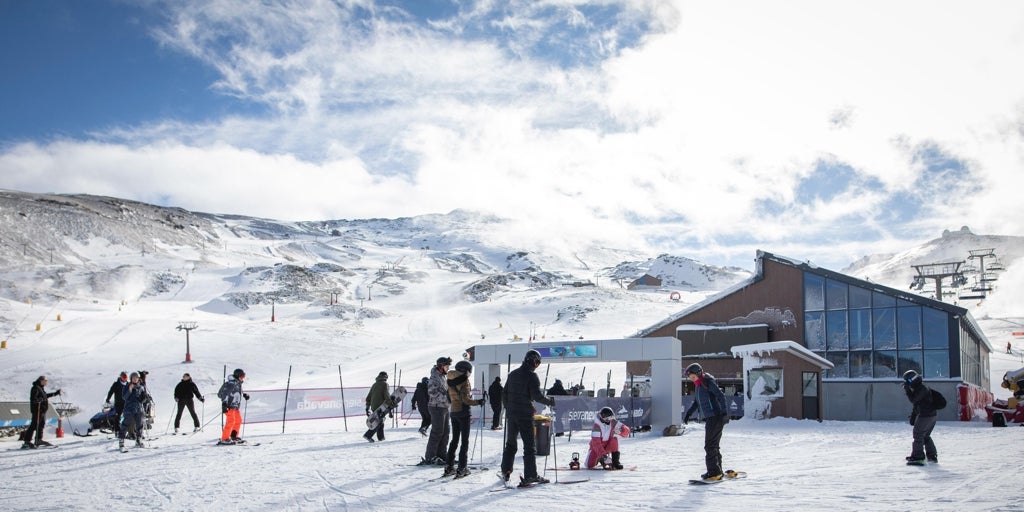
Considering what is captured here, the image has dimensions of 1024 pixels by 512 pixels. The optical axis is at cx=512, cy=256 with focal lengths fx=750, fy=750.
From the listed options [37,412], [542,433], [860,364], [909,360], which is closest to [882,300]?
[909,360]

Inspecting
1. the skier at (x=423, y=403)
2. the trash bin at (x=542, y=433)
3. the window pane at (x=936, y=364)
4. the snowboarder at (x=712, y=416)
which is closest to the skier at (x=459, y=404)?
the trash bin at (x=542, y=433)

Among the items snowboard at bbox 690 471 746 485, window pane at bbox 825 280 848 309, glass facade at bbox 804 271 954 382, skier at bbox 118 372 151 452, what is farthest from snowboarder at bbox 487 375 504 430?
window pane at bbox 825 280 848 309

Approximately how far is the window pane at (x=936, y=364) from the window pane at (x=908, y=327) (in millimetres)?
601

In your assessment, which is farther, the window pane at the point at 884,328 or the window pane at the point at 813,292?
the window pane at the point at 813,292

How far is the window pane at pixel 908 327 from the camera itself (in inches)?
A: 1191

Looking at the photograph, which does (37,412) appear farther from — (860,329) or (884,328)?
(884,328)

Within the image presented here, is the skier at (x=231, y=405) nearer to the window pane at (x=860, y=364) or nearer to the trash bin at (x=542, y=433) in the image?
the trash bin at (x=542, y=433)

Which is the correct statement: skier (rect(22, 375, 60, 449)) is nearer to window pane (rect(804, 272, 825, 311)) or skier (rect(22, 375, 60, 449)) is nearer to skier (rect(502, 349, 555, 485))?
skier (rect(502, 349, 555, 485))

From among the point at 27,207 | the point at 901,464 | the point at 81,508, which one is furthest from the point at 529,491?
the point at 27,207

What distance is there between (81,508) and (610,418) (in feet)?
23.8

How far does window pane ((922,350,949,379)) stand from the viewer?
2934cm

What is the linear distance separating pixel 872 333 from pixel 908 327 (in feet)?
4.53

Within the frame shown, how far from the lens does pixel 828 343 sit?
3238 centimetres

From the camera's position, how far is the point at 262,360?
41562mm
